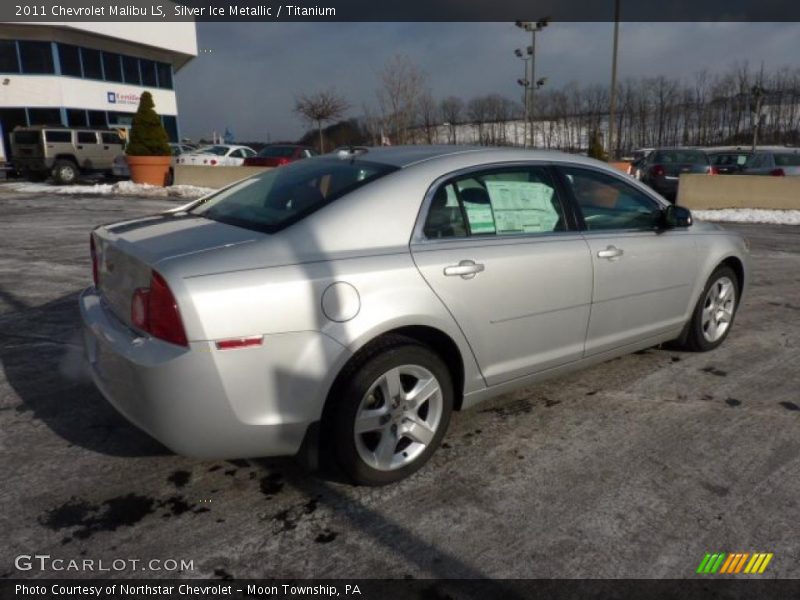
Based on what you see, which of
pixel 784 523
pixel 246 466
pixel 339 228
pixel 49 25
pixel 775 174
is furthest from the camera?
pixel 49 25

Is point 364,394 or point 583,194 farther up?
point 583,194

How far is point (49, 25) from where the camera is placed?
28.9 meters

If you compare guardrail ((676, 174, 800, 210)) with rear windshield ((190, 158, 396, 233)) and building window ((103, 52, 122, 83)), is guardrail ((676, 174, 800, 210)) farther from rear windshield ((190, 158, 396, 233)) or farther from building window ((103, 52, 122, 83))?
building window ((103, 52, 122, 83))

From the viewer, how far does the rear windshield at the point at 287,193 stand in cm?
295

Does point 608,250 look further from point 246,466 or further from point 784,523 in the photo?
point 246,466

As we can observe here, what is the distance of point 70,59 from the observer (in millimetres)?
30672

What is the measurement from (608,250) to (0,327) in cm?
489

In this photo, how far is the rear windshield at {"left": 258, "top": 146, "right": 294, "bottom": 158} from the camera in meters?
19.5

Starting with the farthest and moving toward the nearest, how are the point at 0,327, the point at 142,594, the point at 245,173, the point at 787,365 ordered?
the point at 245,173 → the point at 0,327 → the point at 787,365 → the point at 142,594

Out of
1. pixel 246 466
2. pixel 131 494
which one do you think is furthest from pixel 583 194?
pixel 131 494

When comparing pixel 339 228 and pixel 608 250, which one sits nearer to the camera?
pixel 339 228

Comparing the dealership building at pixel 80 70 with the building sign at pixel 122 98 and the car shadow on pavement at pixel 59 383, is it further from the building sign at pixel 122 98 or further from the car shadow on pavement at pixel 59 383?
the car shadow on pavement at pixel 59 383

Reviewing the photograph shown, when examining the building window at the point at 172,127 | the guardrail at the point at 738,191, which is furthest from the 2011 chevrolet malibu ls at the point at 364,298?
the building window at the point at 172,127

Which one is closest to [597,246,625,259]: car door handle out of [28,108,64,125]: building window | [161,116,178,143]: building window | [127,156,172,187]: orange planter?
[127,156,172,187]: orange planter
